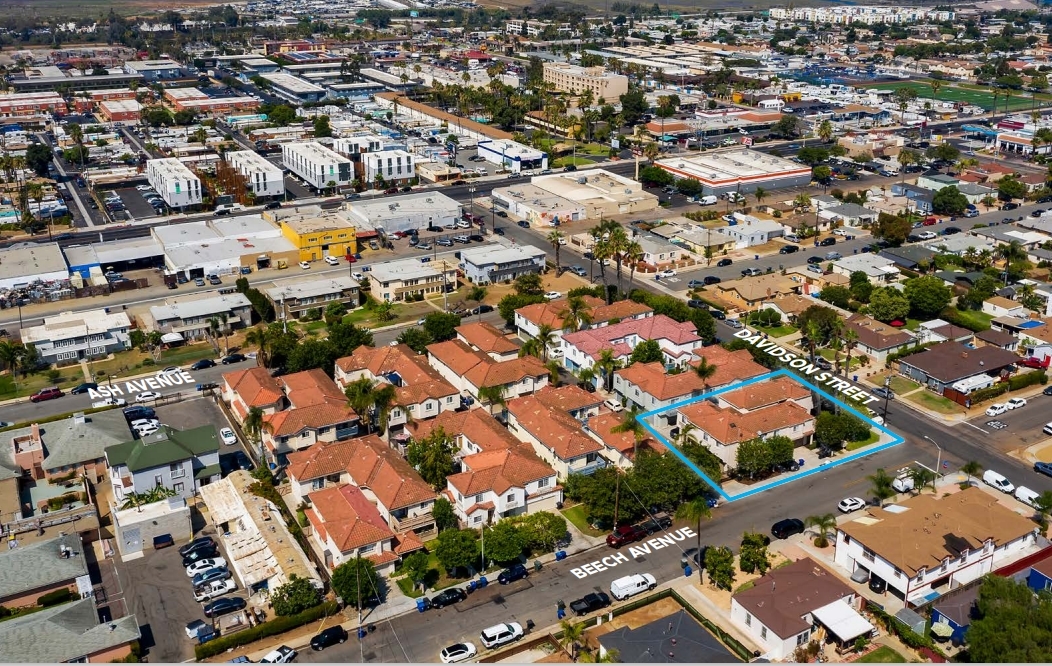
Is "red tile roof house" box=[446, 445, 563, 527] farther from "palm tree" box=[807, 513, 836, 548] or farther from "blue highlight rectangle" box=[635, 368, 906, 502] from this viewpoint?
"palm tree" box=[807, 513, 836, 548]

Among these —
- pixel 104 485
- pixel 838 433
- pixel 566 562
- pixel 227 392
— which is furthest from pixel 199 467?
pixel 838 433

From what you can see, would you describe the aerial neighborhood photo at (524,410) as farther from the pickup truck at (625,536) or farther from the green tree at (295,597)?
the pickup truck at (625,536)

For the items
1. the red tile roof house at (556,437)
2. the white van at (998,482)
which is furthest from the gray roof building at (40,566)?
the white van at (998,482)

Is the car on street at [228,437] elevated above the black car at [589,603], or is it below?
above

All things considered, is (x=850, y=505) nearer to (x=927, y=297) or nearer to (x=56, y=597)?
(x=927, y=297)

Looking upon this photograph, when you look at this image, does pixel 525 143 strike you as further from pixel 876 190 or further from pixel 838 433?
pixel 838 433
